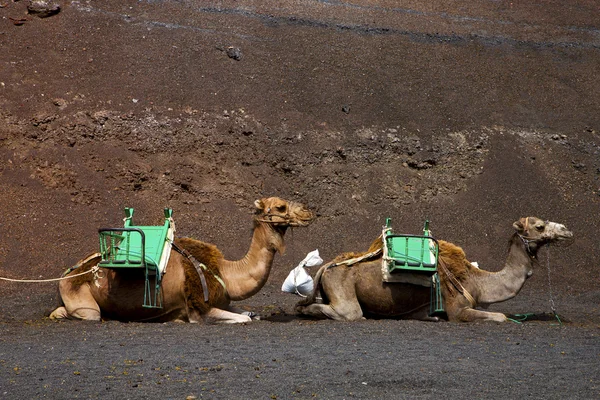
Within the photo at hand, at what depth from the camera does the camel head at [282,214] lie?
11172 mm

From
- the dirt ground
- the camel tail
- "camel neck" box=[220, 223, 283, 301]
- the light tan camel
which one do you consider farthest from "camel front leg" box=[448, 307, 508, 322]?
"camel neck" box=[220, 223, 283, 301]

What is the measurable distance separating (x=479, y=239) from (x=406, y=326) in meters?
8.89

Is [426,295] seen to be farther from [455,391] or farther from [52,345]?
[52,345]

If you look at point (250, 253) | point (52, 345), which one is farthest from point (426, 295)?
point (52, 345)

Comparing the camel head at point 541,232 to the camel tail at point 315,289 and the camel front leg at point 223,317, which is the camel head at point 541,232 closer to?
the camel tail at point 315,289

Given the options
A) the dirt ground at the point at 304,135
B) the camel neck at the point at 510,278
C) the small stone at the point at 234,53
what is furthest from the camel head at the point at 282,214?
the small stone at the point at 234,53

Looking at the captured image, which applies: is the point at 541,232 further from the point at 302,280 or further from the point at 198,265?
the point at 198,265

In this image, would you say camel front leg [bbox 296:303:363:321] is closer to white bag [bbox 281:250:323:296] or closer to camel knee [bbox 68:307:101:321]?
white bag [bbox 281:250:323:296]

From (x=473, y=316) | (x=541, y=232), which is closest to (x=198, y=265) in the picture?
(x=473, y=316)

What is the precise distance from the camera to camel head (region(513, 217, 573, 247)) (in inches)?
472

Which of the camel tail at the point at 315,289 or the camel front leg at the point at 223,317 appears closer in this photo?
the camel front leg at the point at 223,317

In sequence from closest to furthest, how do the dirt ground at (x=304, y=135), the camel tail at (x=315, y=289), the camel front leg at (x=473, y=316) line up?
the camel front leg at (x=473, y=316) → the camel tail at (x=315, y=289) → the dirt ground at (x=304, y=135)

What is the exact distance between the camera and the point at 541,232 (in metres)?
12.1

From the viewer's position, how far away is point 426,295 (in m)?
11.6
